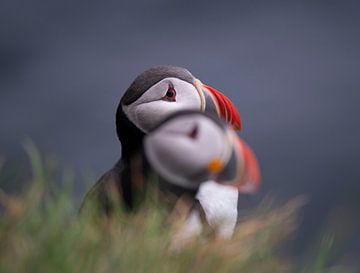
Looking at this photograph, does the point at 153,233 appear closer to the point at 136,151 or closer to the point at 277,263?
the point at 277,263

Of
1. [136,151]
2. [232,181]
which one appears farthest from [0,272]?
[136,151]

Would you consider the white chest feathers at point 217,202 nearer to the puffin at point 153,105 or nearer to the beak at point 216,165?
the puffin at point 153,105

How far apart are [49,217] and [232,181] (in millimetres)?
838

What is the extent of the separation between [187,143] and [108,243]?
2.16 feet

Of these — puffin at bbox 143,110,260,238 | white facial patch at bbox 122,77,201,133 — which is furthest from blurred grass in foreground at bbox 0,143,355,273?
white facial patch at bbox 122,77,201,133

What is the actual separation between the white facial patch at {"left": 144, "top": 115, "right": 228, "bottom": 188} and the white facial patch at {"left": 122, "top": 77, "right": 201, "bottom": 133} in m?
0.95

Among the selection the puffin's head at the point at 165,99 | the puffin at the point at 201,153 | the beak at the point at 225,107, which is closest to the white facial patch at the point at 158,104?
the puffin's head at the point at 165,99

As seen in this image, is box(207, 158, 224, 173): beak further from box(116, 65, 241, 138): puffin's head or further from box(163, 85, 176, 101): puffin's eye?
box(163, 85, 176, 101): puffin's eye

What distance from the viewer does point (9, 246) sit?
265cm

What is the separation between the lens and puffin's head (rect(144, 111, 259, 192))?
10.5 feet

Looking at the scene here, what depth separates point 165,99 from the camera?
173 inches

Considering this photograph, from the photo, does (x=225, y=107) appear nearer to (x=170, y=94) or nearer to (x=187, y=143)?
(x=170, y=94)

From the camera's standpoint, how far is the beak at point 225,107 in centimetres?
448

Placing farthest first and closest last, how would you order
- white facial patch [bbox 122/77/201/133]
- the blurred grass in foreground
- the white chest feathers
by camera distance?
1. white facial patch [bbox 122/77/201/133]
2. the white chest feathers
3. the blurred grass in foreground
